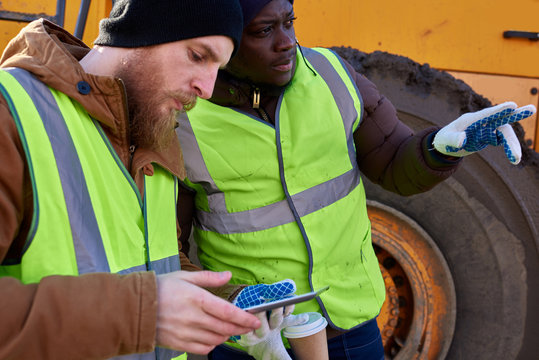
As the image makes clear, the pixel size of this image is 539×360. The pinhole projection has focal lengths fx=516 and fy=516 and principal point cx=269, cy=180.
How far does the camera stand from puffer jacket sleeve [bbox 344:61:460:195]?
1653mm

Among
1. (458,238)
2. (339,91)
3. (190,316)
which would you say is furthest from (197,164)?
(458,238)

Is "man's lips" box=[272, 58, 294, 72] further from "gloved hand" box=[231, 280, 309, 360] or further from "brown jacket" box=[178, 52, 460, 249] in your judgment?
"gloved hand" box=[231, 280, 309, 360]

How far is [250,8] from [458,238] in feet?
4.79

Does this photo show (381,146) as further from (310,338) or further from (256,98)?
(310,338)

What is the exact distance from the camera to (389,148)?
1737 millimetres

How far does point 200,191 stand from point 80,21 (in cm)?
93

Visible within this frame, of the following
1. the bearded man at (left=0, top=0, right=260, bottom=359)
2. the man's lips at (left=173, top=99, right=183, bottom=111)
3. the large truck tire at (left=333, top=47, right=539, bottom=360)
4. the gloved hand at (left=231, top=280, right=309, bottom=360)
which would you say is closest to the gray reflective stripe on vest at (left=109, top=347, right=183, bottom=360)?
the bearded man at (left=0, top=0, right=260, bottom=359)

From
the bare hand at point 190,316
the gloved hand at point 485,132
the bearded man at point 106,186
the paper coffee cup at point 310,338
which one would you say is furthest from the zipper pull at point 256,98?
the bare hand at point 190,316

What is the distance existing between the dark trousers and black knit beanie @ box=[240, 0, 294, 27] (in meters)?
1.03

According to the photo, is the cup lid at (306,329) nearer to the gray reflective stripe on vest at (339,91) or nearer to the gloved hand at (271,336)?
the gloved hand at (271,336)

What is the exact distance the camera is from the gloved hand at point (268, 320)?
50.3 inches

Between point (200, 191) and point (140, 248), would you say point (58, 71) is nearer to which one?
point (140, 248)

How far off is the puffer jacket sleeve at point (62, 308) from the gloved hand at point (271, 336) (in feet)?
1.56

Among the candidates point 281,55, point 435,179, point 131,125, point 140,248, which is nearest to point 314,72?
point 281,55
